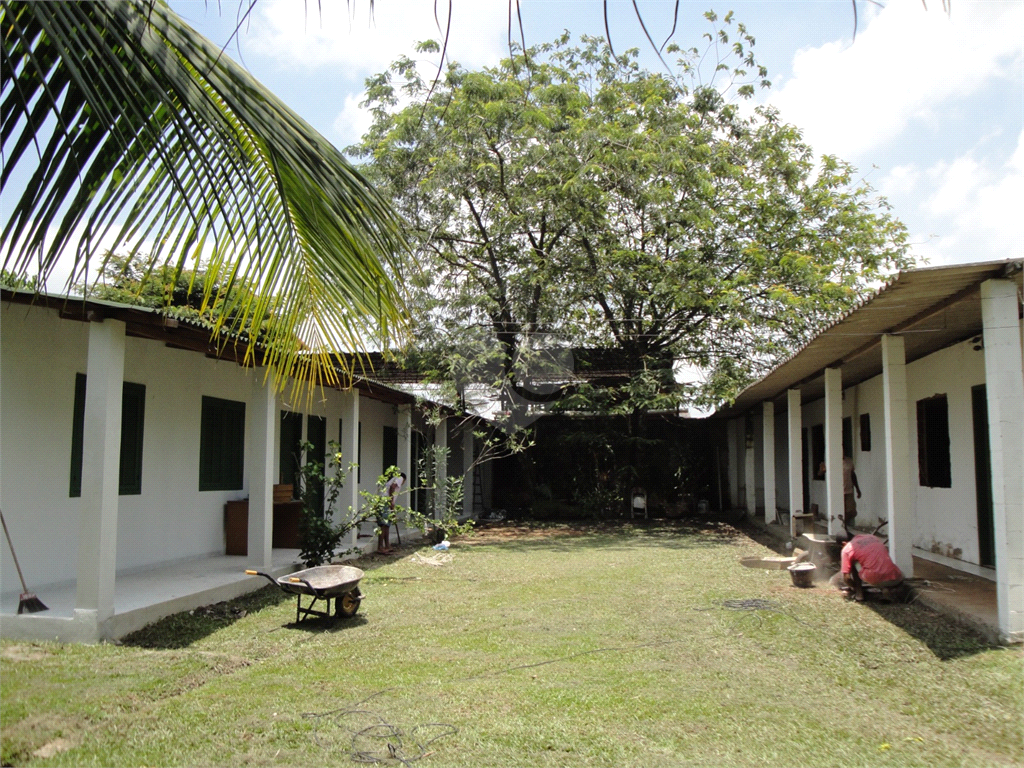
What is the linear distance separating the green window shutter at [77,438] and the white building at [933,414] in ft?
23.9

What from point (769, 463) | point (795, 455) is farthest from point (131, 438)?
point (769, 463)

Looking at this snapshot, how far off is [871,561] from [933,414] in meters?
3.74

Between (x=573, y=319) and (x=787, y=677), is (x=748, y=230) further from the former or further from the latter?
(x=787, y=677)

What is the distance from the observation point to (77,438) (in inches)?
298

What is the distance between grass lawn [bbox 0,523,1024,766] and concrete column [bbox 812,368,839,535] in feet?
9.69

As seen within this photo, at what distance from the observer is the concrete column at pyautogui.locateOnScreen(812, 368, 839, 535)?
10.8 metres

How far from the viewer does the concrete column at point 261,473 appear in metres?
9.00

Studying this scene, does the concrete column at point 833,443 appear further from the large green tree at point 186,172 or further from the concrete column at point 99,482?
the large green tree at point 186,172

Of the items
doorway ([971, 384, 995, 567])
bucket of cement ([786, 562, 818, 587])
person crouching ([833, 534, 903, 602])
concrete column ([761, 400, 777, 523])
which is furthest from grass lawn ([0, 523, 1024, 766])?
concrete column ([761, 400, 777, 523])

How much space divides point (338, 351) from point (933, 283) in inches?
197

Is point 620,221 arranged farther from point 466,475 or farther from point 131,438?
point 131,438

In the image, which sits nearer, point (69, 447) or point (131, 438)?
point (69, 447)

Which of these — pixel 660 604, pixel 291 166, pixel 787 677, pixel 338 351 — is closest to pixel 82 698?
pixel 338 351

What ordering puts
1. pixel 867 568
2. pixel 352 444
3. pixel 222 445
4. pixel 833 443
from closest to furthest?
pixel 867 568 → pixel 222 445 → pixel 833 443 → pixel 352 444
